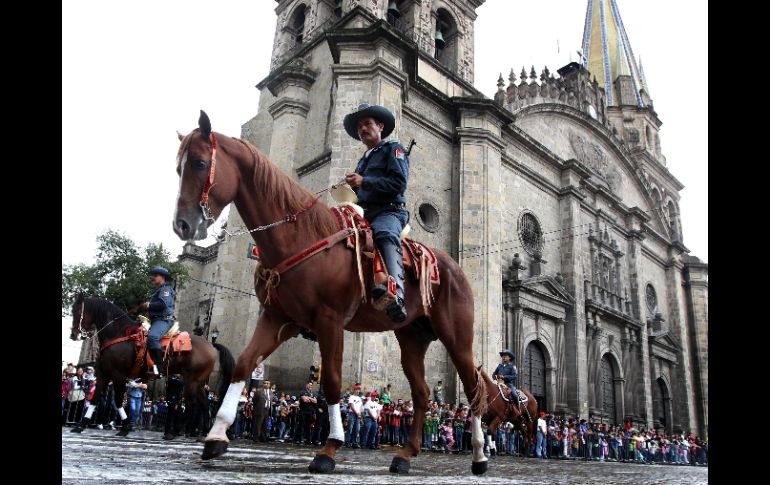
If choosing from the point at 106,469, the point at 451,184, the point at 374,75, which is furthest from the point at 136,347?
the point at 451,184

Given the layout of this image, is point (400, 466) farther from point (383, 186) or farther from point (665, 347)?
point (665, 347)

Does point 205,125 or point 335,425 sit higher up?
point 205,125

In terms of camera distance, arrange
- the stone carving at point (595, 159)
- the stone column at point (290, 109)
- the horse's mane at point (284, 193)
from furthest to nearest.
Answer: the stone carving at point (595, 159) → the stone column at point (290, 109) → the horse's mane at point (284, 193)

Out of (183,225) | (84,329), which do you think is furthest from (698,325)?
(183,225)

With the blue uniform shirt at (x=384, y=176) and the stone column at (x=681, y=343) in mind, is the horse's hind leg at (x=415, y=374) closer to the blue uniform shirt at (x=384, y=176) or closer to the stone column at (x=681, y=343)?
the blue uniform shirt at (x=384, y=176)

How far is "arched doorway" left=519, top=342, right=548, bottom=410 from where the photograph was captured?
22.2 metres

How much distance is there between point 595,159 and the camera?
104 feet

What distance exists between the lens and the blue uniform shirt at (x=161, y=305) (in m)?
8.80

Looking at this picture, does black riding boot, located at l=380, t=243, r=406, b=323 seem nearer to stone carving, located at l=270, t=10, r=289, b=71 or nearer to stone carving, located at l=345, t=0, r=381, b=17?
stone carving, located at l=345, t=0, r=381, b=17

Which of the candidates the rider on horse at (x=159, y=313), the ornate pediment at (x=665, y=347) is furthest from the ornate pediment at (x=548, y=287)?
the rider on horse at (x=159, y=313)

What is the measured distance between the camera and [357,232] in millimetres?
4559

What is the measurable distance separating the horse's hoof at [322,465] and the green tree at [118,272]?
27.3m

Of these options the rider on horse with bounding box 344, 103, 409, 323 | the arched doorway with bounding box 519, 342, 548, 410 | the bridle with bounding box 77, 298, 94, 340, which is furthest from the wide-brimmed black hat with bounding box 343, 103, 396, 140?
the arched doorway with bounding box 519, 342, 548, 410

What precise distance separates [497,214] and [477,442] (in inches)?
654
